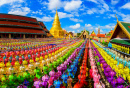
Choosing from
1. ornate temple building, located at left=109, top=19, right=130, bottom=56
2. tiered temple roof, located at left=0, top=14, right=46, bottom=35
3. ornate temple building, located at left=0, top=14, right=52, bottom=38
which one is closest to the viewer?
ornate temple building, located at left=109, top=19, right=130, bottom=56

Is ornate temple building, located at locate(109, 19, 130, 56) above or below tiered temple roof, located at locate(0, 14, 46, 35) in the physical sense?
below

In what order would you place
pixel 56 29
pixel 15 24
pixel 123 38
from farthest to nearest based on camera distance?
pixel 56 29 < pixel 15 24 < pixel 123 38

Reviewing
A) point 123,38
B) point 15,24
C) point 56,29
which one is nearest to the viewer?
point 123,38

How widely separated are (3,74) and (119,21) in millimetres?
8682

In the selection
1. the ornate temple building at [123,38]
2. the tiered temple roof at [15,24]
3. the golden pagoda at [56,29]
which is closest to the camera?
the ornate temple building at [123,38]

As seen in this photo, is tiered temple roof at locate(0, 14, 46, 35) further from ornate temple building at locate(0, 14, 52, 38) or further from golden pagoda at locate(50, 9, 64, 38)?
golden pagoda at locate(50, 9, 64, 38)

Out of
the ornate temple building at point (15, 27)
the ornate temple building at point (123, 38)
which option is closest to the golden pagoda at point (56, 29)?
the ornate temple building at point (15, 27)

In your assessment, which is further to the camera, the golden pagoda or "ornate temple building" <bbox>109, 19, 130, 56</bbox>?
the golden pagoda

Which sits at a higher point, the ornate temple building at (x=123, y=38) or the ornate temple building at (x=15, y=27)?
the ornate temple building at (x=15, y=27)

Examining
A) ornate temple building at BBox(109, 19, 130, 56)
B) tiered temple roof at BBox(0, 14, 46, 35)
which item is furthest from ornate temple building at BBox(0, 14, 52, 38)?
ornate temple building at BBox(109, 19, 130, 56)

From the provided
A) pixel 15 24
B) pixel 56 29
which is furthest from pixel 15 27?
pixel 56 29

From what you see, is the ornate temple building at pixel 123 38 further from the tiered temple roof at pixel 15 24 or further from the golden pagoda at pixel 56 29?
the golden pagoda at pixel 56 29

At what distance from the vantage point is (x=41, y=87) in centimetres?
297

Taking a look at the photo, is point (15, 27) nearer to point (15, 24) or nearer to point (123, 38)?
point (15, 24)
